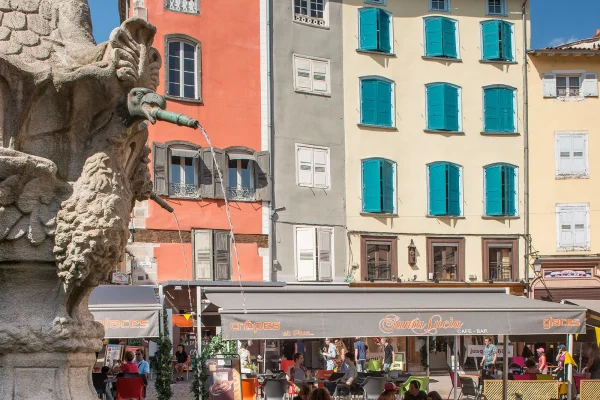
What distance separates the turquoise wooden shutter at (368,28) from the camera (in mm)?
33062

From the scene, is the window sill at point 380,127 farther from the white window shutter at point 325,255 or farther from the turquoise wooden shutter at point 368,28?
the white window shutter at point 325,255

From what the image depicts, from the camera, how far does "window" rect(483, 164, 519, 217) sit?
3403 centimetres

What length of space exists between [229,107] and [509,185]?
432 inches

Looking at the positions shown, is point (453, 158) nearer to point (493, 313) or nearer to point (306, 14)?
point (306, 14)

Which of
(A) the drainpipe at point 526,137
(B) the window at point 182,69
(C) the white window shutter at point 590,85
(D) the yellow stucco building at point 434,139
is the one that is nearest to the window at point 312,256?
(D) the yellow stucco building at point 434,139

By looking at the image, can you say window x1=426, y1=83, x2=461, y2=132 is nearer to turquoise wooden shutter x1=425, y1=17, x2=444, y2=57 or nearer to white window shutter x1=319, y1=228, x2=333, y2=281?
turquoise wooden shutter x1=425, y1=17, x2=444, y2=57

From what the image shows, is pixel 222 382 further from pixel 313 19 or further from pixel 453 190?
pixel 453 190

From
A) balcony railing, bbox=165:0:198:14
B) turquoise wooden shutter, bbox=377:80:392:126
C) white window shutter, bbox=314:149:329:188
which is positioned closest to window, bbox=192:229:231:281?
white window shutter, bbox=314:149:329:188

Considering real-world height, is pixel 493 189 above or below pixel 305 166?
below

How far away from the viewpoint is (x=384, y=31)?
3356 cm

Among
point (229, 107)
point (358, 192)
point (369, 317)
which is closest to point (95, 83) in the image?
point (369, 317)

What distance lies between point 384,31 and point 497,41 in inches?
173

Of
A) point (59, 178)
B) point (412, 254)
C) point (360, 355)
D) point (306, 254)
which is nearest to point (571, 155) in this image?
point (412, 254)

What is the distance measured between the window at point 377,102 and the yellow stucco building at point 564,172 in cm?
557
